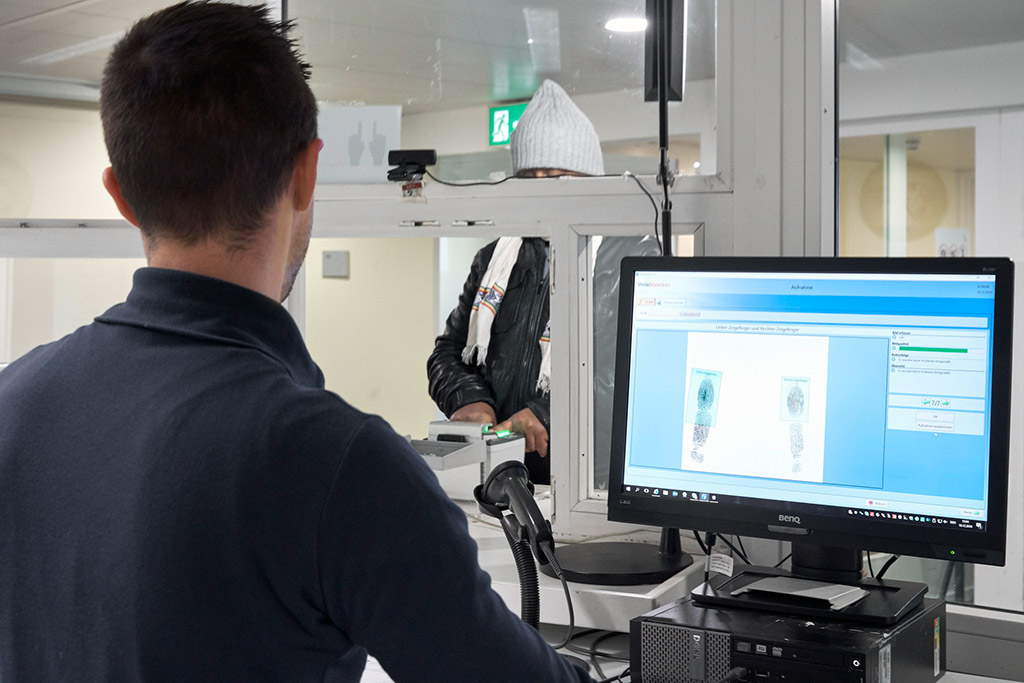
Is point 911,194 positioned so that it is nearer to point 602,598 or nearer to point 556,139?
point 556,139

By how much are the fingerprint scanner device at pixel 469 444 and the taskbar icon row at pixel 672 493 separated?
0.34 m

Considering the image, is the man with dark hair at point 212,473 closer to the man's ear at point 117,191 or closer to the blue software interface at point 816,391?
the man's ear at point 117,191

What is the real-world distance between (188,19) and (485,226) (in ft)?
3.12

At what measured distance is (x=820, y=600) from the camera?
117 cm

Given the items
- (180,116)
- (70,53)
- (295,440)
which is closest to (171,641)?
(295,440)

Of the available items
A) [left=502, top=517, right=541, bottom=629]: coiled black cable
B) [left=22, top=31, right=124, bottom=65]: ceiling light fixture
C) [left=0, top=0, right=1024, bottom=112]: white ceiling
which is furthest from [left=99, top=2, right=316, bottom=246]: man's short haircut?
[left=22, top=31, right=124, bottom=65]: ceiling light fixture

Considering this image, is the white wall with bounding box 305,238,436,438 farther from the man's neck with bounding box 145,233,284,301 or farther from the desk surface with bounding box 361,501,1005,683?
the man's neck with bounding box 145,233,284,301

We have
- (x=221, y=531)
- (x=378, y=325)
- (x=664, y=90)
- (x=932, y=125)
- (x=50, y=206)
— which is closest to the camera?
(x=221, y=531)

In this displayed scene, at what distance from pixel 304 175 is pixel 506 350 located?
1.09 meters

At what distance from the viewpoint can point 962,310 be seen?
44.9 inches

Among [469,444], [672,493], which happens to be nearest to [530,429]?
[469,444]

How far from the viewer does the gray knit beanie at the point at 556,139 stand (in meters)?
1.66

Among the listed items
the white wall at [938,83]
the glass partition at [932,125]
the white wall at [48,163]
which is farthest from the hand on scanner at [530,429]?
the white wall at [938,83]

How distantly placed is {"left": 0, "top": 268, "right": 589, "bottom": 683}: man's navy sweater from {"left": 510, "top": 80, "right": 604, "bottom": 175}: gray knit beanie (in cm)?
103
